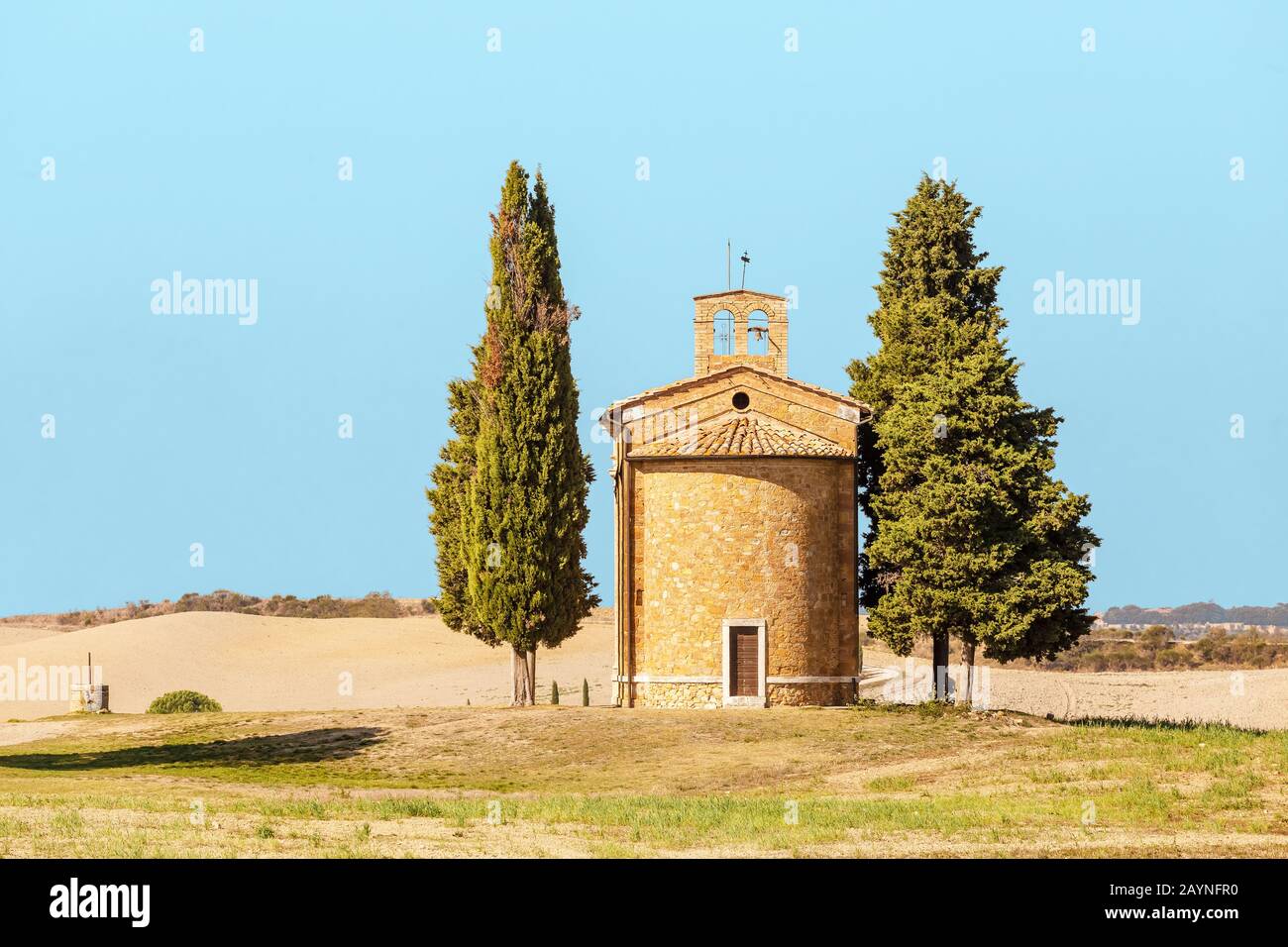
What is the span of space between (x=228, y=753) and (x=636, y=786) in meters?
11.9

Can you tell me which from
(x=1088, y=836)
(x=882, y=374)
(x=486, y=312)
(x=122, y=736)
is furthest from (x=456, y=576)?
(x=1088, y=836)

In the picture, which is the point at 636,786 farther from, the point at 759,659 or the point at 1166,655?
the point at 1166,655

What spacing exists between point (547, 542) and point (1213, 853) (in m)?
27.1

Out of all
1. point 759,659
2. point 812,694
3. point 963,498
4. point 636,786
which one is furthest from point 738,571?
point 636,786

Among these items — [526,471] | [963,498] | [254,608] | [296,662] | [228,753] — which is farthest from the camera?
[254,608]

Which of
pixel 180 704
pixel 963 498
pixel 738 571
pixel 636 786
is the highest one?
pixel 963 498

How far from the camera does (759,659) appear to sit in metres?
43.2

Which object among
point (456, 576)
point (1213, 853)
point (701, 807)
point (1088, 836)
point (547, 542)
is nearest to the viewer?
point (1213, 853)

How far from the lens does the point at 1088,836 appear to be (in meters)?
23.8

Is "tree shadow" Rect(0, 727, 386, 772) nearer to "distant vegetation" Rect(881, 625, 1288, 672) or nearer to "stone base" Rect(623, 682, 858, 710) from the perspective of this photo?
"stone base" Rect(623, 682, 858, 710)

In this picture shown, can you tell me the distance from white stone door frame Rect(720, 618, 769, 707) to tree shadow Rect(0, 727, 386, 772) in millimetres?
9734

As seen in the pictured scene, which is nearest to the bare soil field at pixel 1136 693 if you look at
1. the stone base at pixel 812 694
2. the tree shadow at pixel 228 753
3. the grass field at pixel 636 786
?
the stone base at pixel 812 694
